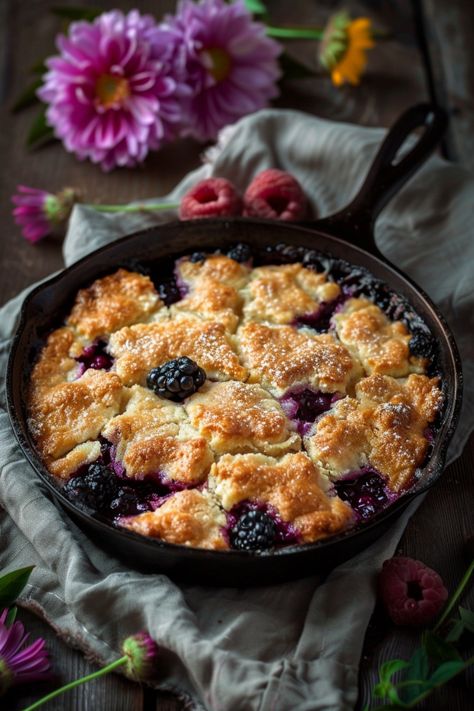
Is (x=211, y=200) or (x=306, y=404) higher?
(x=211, y=200)

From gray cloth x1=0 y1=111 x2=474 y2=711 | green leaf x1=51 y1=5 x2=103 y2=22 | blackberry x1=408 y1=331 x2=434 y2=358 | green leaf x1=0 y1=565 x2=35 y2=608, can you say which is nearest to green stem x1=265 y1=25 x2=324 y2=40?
green leaf x1=51 y1=5 x2=103 y2=22

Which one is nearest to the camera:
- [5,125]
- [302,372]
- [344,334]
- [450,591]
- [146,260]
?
[450,591]

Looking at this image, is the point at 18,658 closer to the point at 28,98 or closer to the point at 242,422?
the point at 242,422

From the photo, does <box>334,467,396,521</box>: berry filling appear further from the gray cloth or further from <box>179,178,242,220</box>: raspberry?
<box>179,178,242,220</box>: raspberry

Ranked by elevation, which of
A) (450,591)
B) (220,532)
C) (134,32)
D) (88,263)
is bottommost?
(450,591)

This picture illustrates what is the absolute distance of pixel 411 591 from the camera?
2197mm

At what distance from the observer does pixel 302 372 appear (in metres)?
2.47

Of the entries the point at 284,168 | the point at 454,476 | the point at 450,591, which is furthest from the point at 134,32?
the point at 450,591

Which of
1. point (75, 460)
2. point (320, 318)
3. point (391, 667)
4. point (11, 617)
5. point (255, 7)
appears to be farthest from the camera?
point (255, 7)

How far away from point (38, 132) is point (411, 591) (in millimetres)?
2620

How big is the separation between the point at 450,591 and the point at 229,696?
704mm

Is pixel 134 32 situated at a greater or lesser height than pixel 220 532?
greater

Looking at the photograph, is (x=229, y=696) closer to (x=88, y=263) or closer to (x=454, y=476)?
(x=454, y=476)

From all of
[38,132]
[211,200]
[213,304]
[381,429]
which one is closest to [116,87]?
[38,132]
